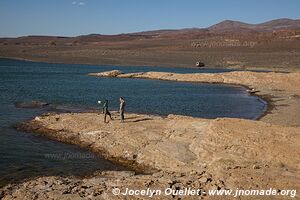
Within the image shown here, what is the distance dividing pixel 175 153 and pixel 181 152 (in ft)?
0.95

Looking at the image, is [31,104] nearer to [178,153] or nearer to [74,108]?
[74,108]

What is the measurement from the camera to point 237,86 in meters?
52.3

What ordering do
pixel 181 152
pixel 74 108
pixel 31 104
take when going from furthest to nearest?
pixel 31 104
pixel 74 108
pixel 181 152

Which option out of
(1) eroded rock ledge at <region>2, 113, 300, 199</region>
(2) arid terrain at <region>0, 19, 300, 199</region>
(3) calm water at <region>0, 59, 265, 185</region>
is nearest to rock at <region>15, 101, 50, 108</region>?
(3) calm water at <region>0, 59, 265, 185</region>

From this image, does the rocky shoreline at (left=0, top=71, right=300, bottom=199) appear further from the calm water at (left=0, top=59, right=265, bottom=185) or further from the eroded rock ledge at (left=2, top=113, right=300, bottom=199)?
the calm water at (left=0, top=59, right=265, bottom=185)

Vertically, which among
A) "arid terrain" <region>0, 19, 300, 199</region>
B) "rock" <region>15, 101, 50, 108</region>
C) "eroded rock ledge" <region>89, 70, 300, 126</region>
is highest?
"arid terrain" <region>0, 19, 300, 199</region>

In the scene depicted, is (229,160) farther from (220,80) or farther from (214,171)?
(220,80)

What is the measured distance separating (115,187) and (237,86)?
1628 inches

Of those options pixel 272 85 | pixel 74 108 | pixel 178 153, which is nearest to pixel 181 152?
pixel 178 153

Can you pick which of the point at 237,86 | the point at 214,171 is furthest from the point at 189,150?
the point at 237,86

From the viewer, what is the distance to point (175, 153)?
1741cm

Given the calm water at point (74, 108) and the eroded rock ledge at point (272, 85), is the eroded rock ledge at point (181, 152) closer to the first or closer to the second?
the calm water at point (74, 108)

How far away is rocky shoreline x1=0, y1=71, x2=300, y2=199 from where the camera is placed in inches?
523

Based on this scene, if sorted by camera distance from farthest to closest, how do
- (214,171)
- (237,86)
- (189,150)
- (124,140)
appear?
1. (237,86)
2. (124,140)
3. (189,150)
4. (214,171)
